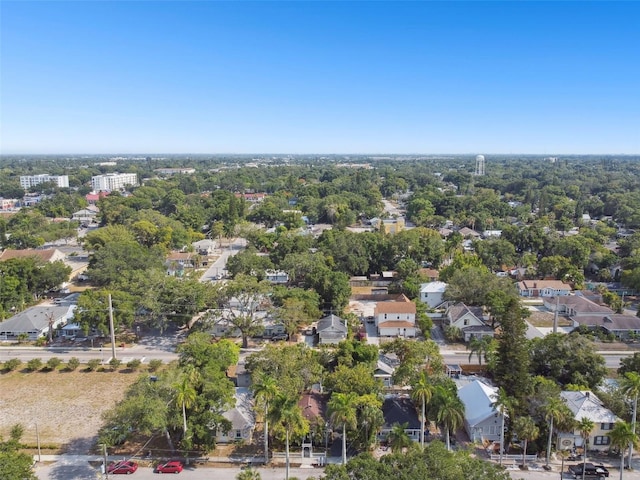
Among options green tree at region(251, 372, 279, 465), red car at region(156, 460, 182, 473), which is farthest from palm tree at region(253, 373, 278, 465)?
red car at region(156, 460, 182, 473)

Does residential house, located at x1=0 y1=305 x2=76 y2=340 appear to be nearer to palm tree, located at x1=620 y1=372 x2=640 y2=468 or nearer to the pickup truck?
the pickup truck

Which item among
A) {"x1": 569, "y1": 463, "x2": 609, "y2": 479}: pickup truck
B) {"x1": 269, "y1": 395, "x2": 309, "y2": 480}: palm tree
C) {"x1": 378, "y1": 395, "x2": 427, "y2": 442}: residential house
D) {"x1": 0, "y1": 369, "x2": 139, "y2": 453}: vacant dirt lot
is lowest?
{"x1": 0, "y1": 369, "x2": 139, "y2": 453}: vacant dirt lot

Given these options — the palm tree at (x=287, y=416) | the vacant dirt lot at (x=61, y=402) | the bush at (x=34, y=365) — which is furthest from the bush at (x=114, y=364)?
the palm tree at (x=287, y=416)

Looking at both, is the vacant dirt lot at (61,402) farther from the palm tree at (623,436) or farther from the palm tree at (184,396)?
the palm tree at (623,436)

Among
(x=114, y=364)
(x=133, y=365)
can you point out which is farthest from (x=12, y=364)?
(x=133, y=365)

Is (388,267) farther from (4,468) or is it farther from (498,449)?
(4,468)

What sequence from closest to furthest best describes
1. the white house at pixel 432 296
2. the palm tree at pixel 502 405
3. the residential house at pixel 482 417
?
the palm tree at pixel 502 405 → the residential house at pixel 482 417 → the white house at pixel 432 296
